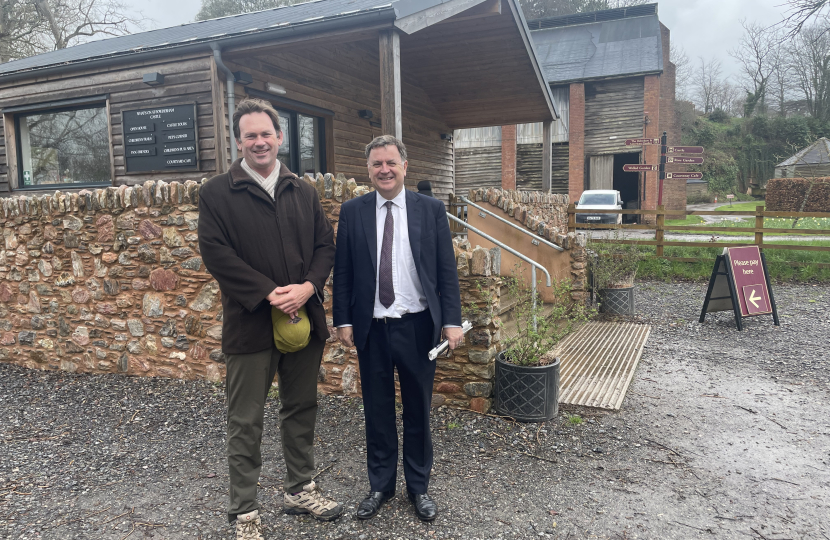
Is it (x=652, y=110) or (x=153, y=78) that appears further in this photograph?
(x=652, y=110)

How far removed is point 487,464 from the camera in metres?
3.47

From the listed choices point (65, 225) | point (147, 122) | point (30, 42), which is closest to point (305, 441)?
point (65, 225)

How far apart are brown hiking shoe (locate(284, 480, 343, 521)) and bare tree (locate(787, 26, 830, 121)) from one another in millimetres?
41219

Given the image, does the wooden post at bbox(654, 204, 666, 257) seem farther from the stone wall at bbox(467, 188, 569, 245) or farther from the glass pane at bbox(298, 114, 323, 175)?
the glass pane at bbox(298, 114, 323, 175)

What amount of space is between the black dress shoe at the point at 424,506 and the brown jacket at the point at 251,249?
106 cm

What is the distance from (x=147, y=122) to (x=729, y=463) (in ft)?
25.9

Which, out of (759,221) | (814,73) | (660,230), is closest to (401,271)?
(660,230)

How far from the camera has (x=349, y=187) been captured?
458cm

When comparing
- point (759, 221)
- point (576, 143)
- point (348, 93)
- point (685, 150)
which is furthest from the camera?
point (576, 143)

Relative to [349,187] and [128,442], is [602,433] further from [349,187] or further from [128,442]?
[128,442]

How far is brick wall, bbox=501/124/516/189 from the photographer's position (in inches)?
901

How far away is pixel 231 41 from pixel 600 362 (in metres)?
5.63

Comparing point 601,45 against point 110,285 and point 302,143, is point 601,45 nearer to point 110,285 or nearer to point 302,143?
point 302,143

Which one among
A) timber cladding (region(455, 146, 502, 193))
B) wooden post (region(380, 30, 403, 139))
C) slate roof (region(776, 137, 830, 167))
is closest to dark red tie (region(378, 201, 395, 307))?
wooden post (region(380, 30, 403, 139))
